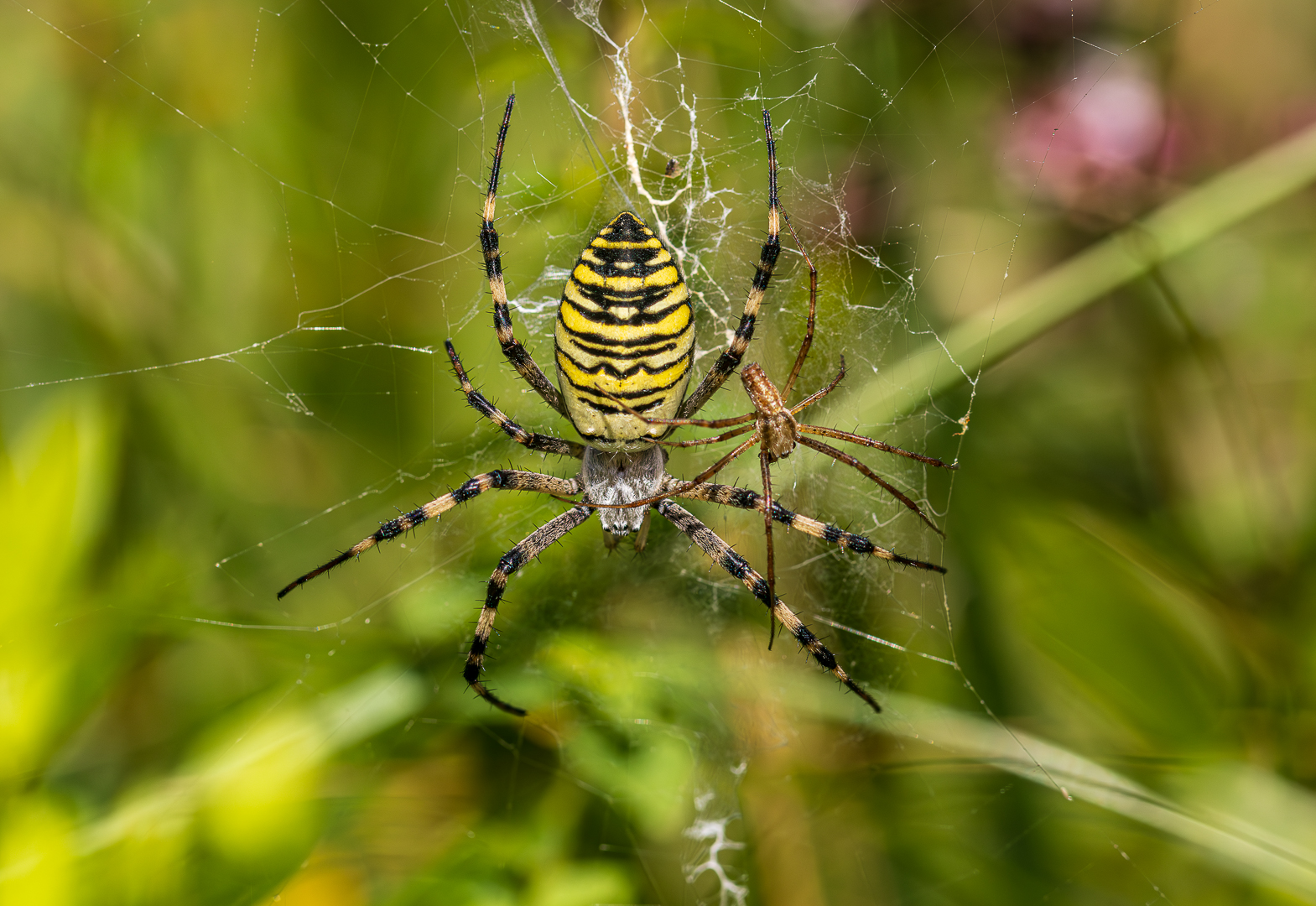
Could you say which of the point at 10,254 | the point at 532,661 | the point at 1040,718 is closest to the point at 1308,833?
the point at 1040,718

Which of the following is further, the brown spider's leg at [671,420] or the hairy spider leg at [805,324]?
the hairy spider leg at [805,324]

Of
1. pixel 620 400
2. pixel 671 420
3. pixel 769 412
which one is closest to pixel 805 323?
pixel 769 412

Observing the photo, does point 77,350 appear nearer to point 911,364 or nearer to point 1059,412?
point 911,364

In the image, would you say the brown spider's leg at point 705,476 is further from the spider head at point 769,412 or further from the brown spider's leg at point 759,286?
the brown spider's leg at point 759,286

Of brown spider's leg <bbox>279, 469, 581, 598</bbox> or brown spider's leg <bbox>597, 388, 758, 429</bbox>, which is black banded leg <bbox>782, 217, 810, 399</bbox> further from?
brown spider's leg <bbox>279, 469, 581, 598</bbox>

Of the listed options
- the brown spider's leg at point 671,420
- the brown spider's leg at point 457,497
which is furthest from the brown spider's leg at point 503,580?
the brown spider's leg at point 671,420
